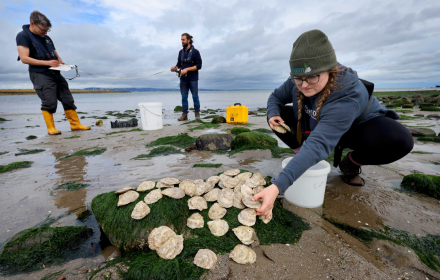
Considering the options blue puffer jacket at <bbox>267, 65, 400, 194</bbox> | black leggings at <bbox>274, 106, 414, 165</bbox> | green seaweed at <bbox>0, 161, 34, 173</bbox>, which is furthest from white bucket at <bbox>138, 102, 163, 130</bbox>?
blue puffer jacket at <bbox>267, 65, 400, 194</bbox>

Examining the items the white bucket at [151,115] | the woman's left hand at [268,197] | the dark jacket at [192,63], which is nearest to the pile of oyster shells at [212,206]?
the woman's left hand at [268,197]

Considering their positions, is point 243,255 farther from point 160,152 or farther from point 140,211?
point 160,152

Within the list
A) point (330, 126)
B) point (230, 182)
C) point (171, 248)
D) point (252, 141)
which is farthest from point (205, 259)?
point (252, 141)

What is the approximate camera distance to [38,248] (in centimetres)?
179

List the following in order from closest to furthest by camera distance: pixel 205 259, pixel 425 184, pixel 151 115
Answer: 1. pixel 205 259
2. pixel 425 184
3. pixel 151 115

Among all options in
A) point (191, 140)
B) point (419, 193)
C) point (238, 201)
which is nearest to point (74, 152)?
point (191, 140)

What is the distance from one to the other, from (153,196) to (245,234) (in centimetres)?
101

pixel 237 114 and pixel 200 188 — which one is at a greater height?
pixel 237 114

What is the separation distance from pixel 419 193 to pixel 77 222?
417cm

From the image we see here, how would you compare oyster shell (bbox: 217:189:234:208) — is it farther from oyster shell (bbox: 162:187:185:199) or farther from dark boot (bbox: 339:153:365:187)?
dark boot (bbox: 339:153:365:187)

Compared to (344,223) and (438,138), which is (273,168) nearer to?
(344,223)

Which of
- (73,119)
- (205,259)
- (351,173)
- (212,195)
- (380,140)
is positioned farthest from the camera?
(73,119)

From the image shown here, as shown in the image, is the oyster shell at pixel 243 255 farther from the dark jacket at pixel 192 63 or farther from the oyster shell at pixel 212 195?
the dark jacket at pixel 192 63

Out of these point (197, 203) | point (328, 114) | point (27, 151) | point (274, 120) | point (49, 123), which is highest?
point (328, 114)
